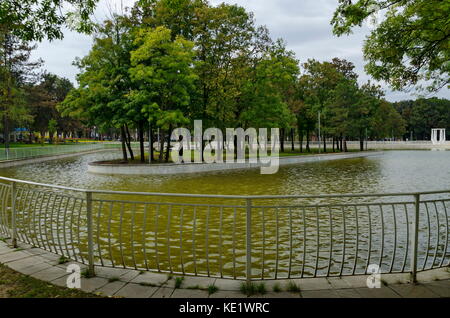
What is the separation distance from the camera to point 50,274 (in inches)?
183

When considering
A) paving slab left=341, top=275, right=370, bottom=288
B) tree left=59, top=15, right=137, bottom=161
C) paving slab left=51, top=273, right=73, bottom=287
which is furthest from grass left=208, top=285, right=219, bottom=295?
tree left=59, top=15, right=137, bottom=161

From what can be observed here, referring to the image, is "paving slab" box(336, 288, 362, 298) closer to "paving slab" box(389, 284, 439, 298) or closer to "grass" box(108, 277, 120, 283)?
"paving slab" box(389, 284, 439, 298)

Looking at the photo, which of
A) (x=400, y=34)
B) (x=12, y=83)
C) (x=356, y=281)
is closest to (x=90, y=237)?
(x=356, y=281)

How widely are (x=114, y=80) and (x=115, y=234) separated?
18635mm

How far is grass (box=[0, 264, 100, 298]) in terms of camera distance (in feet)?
13.1

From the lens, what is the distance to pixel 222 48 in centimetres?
2975

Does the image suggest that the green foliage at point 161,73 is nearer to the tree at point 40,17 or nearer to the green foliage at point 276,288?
the tree at point 40,17

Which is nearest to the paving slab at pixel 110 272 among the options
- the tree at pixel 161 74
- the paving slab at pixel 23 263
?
the paving slab at pixel 23 263

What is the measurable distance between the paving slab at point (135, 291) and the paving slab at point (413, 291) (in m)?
3.10

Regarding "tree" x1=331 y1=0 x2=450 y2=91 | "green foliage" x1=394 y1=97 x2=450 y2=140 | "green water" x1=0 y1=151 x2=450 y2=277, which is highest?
"green foliage" x1=394 y1=97 x2=450 y2=140

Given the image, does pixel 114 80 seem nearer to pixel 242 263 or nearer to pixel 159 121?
pixel 159 121

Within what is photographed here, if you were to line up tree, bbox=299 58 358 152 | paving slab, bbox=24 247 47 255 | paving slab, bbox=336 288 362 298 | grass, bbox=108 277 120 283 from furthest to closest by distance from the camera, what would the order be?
tree, bbox=299 58 358 152 → paving slab, bbox=24 247 47 255 → grass, bbox=108 277 120 283 → paving slab, bbox=336 288 362 298

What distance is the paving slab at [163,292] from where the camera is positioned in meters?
3.95

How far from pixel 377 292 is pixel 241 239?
386 centimetres
